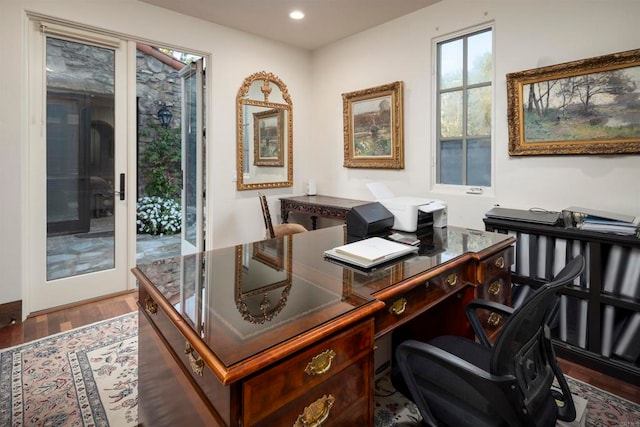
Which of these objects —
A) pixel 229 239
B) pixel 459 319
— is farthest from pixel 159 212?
pixel 459 319

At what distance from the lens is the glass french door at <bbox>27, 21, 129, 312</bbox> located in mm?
2953

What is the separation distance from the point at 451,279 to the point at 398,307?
16.1 inches

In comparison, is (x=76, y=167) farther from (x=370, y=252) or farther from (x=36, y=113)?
(x=370, y=252)

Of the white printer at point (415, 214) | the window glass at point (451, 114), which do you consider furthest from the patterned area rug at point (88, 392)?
the window glass at point (451, 114)

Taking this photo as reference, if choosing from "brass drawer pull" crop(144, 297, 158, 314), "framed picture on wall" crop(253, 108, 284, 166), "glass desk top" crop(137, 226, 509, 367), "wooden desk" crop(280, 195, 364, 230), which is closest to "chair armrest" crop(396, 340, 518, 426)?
"glass desk top" crop(137, 226, 509, 367)

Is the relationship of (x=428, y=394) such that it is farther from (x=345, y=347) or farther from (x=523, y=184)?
(x=523, y=184)

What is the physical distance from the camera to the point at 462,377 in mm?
1096

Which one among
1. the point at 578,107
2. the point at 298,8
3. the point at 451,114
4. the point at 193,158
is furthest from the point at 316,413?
the point at 193,158

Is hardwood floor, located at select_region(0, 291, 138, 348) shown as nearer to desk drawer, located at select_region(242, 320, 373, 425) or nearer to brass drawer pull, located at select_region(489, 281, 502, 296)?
desk drawer, located at select_region(242, 320, 373, 425)

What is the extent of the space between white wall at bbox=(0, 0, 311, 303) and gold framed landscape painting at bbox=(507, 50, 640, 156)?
262 cm

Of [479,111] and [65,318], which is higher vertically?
[479,111]

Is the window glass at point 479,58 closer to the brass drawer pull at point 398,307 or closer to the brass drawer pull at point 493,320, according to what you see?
the brass drawer pull at point 493,320

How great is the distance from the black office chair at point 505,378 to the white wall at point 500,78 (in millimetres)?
1724

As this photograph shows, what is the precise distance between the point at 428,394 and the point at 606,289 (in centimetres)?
166
